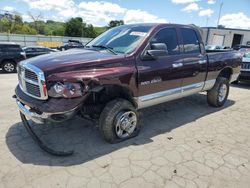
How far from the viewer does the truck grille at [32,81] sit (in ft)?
11.1

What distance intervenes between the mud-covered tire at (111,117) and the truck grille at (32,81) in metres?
0.99

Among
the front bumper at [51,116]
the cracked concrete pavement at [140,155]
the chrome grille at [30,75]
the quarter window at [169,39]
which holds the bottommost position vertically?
the cracked concrete pavement at [140,155]

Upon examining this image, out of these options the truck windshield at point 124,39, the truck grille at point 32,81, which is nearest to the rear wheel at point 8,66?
the truck windshield at point 124,39

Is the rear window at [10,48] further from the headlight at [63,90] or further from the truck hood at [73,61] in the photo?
the headlight at [63,90]

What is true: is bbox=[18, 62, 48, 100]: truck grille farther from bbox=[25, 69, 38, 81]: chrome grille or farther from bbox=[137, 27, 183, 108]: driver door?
bbox=[137, 27, 183, 108]: driver door

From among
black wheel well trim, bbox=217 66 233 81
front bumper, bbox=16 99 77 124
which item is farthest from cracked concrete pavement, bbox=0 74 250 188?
black wheel well trim, bbox=217 66 233 81

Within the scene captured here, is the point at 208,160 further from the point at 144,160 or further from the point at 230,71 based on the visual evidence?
the point at 230,71

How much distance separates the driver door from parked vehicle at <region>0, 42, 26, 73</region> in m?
11.4

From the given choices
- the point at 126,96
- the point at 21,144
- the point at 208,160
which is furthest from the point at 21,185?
the point at 208,160

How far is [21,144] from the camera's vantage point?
406 cm

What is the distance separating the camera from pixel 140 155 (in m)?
3.82

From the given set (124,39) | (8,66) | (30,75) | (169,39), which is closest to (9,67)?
(8,66)

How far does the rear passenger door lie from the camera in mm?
5133

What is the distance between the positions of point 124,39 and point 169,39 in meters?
0.97
